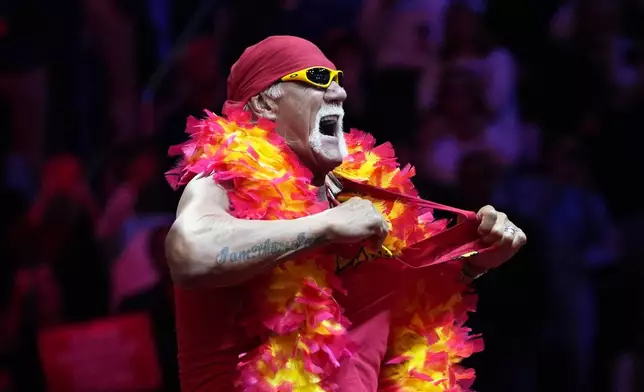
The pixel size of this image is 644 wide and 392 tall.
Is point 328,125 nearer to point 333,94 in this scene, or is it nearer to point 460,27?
point 333,94

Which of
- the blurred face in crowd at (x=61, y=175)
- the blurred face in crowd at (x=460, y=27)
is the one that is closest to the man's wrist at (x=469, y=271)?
the blurred face in crowd at (x=460, y=27)

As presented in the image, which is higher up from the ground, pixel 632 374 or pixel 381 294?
pixel 381 294

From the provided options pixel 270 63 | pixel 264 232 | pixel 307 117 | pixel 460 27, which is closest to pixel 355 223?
pixel 264 232

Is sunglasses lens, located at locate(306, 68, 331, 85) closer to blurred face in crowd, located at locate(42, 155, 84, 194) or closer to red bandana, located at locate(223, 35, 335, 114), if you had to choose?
red bandana, located at locate(223, 35, 335, 114)

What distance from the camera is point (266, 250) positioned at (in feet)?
6.43

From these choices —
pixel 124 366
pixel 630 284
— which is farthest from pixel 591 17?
pixel 124 366

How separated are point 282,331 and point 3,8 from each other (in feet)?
8.97

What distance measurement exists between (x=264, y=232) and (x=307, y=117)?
0.36m

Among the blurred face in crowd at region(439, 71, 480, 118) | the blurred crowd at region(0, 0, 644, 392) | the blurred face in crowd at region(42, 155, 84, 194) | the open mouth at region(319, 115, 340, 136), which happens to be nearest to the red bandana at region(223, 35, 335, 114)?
the open mouth at region(319, 115, 340, 136)

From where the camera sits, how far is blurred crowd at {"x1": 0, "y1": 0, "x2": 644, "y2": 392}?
384 centimetres

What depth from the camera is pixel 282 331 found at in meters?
2.05

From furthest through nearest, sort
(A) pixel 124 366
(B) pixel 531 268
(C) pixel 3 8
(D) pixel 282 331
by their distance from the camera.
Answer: (C) pixel 3 8, (B) pixel 531 268, (A) pixel 124 366, (D) pixel 282 331

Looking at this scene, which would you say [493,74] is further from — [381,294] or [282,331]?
[282,331]

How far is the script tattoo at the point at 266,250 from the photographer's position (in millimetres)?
1946
